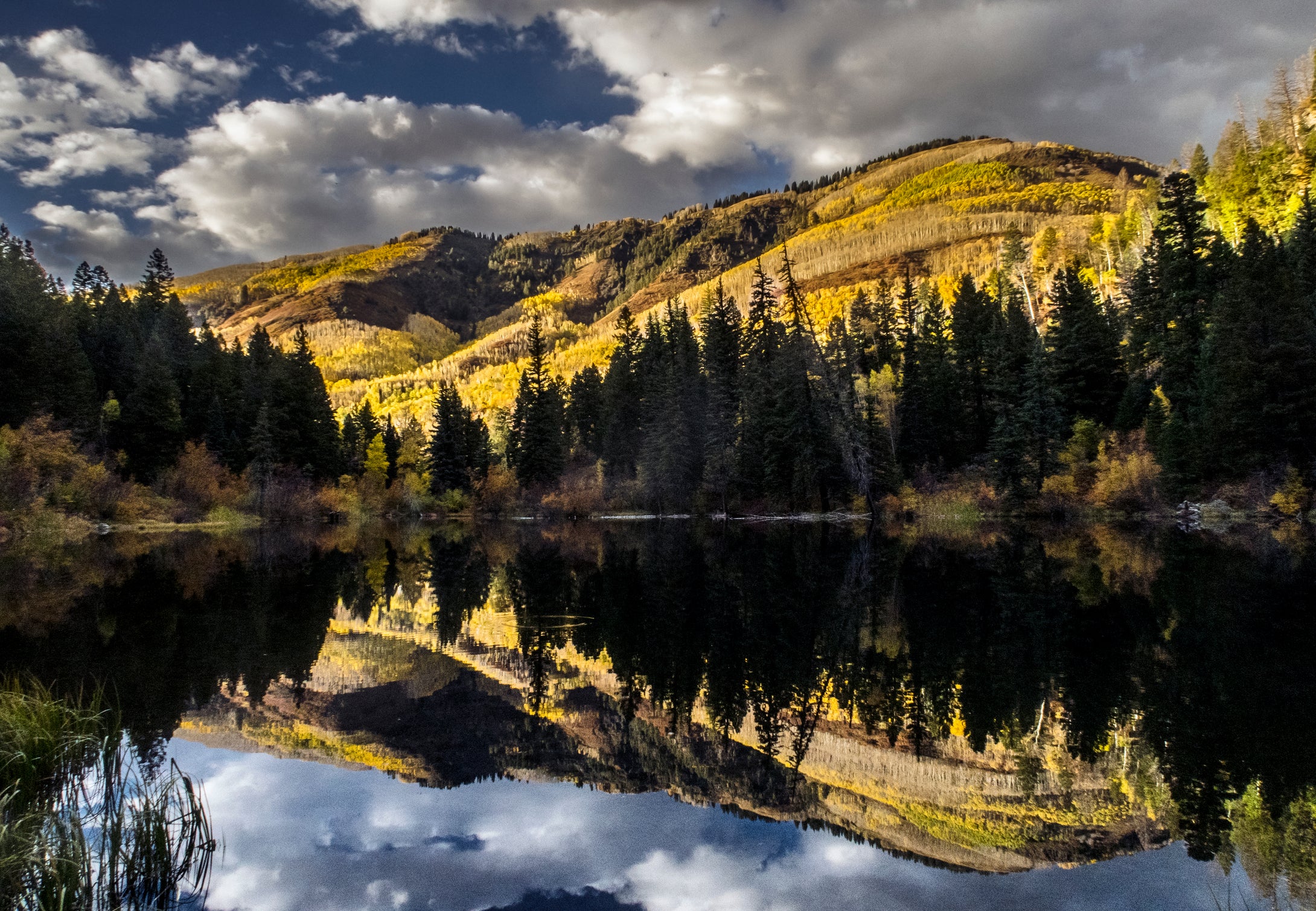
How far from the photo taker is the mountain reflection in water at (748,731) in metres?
6.18

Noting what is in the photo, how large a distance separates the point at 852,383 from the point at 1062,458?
16.1 metres

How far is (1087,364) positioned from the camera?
56.0 meters

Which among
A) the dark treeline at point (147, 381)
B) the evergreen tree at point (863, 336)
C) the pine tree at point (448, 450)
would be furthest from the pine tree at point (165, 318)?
the evergreen tree at point (863, 336)

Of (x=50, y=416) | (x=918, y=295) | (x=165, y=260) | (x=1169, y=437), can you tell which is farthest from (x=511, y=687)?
(x=165, y=260)

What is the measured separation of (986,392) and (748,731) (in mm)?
61704

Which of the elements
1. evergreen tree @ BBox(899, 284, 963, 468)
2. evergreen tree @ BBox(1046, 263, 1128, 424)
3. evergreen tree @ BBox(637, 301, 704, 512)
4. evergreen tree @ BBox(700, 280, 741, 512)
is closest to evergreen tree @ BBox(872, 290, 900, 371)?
evergreen tree @ BBox(899, 284, 963, 468)

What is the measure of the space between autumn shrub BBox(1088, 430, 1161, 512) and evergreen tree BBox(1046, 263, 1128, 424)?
23.3 ft

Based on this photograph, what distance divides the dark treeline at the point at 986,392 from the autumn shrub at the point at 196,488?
1062 inches

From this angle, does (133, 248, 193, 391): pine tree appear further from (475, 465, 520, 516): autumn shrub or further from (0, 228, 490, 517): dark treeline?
(475, 465, 520, 516): autumn shrub

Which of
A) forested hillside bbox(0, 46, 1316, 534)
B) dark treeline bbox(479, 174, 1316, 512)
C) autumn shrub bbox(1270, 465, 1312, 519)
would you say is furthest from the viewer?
forested hillside bbox(0, 46, 1316, 534)

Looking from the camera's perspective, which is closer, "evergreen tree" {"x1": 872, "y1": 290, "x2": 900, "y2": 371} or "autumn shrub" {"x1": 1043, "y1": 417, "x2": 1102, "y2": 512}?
"autumn shrub" {"x1": 1043, "y1": 417, "x2": 1102, "y2": 512}

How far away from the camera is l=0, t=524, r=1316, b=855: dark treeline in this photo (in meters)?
8.62

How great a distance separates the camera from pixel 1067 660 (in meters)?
11.8

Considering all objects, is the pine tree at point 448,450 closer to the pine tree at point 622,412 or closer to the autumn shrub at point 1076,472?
the pine tree at point 622,412
